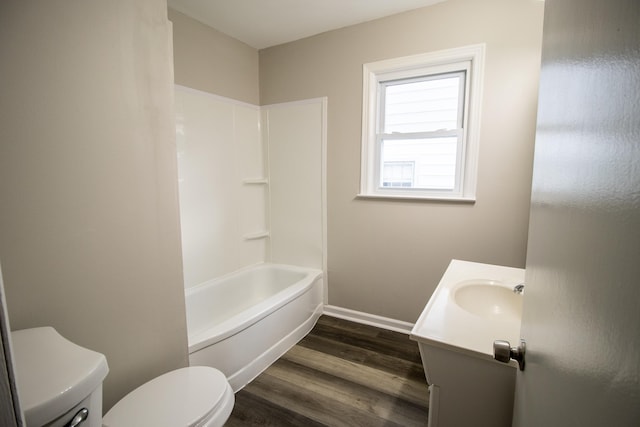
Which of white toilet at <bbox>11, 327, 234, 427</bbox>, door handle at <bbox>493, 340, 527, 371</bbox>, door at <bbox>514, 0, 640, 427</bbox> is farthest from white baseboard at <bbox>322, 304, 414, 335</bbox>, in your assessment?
door at <bbox>514, 0, 640, 427</bbox>

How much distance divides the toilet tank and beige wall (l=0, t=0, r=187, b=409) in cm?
16

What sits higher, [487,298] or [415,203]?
[415,203]

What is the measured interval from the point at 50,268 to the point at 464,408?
4.83 feet

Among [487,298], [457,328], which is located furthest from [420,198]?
[457,328]

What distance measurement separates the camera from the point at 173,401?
112 cm

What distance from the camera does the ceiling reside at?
2135mm

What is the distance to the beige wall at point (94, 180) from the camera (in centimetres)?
89

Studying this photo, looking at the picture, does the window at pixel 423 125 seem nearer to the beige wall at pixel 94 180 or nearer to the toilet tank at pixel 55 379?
the beige wall at pixel 94 180

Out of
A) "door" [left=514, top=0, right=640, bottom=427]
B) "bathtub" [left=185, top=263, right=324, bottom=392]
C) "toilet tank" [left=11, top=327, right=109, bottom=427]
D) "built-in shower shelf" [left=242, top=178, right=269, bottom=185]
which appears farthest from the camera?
"built-in shower shelf" [left=242, top=178, right=269, bottom=185]

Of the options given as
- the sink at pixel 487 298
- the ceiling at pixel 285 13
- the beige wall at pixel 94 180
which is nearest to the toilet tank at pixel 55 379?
the beige wall at pixel 94 180

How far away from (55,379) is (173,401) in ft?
1.68

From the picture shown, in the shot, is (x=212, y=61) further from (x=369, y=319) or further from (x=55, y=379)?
(x=369, y=319)

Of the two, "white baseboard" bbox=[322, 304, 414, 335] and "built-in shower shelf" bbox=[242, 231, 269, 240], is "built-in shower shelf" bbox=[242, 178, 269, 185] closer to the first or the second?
"built-in shower shelf" bbox=[242, 231, 269, 240]

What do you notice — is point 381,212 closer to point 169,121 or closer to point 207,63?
point 169,121
